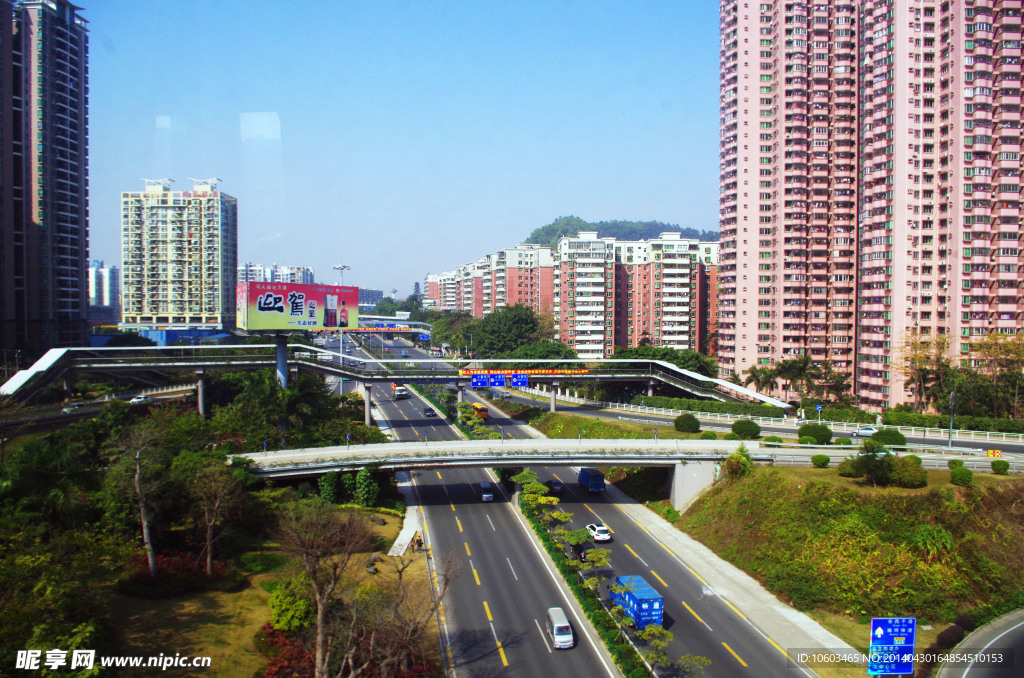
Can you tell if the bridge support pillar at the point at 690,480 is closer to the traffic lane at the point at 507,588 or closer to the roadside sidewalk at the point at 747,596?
the roadside sidewalk at the point at 747,596

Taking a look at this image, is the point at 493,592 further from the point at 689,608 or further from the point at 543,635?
the point at 689,608

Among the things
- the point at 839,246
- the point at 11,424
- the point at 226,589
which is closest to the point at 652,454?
the point at 226,589

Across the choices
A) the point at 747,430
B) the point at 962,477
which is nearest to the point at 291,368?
the point at 747,430

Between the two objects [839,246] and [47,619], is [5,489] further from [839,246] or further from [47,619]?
[839,246]

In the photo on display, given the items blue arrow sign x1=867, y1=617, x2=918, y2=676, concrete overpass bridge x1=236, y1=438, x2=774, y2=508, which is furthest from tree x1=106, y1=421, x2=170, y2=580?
blue arrow sign x1=867, y1=617, x2=918, y2=676

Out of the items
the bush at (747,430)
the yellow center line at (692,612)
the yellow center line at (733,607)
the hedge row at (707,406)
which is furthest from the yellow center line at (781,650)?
the hedge row at (707,406)

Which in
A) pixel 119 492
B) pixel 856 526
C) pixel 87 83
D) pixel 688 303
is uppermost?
pixel 87 83

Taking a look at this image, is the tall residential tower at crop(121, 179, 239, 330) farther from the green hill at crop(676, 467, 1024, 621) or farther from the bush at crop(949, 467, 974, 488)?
the bush at crop(949, 467, 974, 488)
